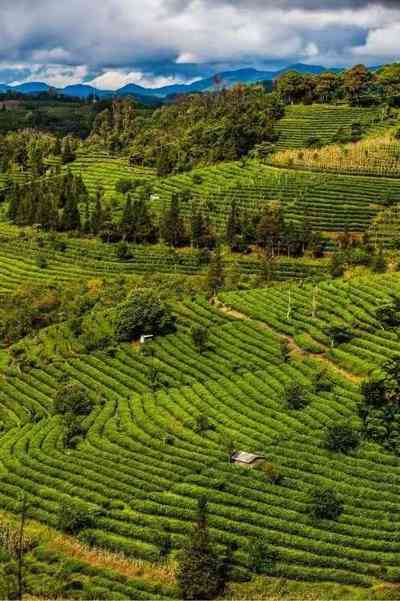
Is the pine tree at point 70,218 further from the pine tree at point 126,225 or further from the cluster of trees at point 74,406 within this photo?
the cluster of trees at point 74,406

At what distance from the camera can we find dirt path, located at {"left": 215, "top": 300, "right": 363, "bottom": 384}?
147ft

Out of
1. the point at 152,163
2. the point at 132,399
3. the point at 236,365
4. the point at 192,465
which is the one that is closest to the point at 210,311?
the point at 236,365

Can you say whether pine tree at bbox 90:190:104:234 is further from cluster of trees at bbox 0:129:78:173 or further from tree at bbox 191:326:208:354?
tree at bbox 191:326:208:354

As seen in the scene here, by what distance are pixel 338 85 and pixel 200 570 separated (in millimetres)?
106304

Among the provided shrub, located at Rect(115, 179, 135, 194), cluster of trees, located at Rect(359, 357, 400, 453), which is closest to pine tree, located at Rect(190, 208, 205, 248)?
shrub, located at Rect(115, 179, 135, 194)

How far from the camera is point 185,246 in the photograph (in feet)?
272

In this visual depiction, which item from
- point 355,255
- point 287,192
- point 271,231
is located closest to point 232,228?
point 271,231

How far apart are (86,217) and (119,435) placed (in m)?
57.4

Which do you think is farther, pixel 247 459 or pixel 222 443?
pixel 222 443

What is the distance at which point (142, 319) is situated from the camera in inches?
2053

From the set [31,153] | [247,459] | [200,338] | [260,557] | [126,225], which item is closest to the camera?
[260,557]

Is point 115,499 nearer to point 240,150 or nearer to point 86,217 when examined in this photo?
point 86,217

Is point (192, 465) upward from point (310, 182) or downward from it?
downward

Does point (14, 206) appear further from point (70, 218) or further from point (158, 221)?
point (158, 221)
